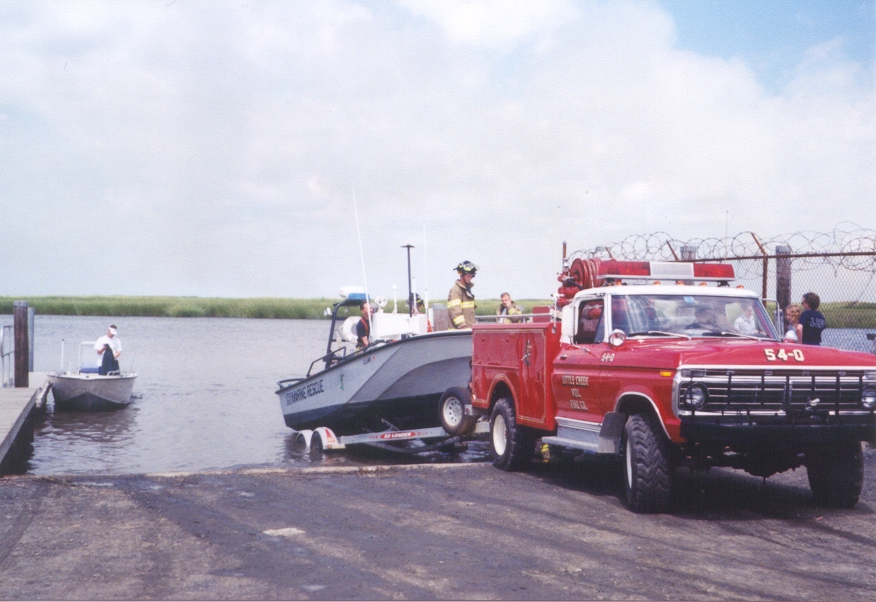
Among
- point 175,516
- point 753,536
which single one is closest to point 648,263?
point 753,536

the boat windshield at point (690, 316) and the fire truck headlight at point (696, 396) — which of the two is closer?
the fire truck headlight at point (696, 396)

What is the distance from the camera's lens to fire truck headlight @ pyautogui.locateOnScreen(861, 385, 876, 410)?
24.9 ft

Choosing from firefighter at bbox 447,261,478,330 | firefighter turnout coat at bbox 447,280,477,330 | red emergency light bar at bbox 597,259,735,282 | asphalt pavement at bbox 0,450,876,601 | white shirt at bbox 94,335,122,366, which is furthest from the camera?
white shirt at bbox 94,335,122,366

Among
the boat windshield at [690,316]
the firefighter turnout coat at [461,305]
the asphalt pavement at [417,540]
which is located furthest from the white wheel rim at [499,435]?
the firefighter turnout coat at [461,305]

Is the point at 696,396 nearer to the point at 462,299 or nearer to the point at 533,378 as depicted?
the point at 533,378

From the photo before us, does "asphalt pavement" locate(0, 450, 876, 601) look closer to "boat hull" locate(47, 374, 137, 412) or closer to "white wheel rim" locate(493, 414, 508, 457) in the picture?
"white wheel rim" locate(493, 414, 508, 457)

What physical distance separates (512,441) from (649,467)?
2.78m

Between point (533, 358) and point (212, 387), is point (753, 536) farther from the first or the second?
point (212, 387)

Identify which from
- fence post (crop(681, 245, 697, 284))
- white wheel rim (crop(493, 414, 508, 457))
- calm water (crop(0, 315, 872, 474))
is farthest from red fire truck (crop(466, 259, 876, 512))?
calm water (crop(0, 315, 872, 474))

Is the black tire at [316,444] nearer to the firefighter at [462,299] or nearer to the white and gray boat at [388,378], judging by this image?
the white and gray boat at [388,378]

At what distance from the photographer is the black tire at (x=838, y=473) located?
8.06 m

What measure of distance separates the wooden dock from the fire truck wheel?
812 cm

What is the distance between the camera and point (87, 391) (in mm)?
23750

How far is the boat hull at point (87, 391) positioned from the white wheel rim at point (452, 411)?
46.0 feet
